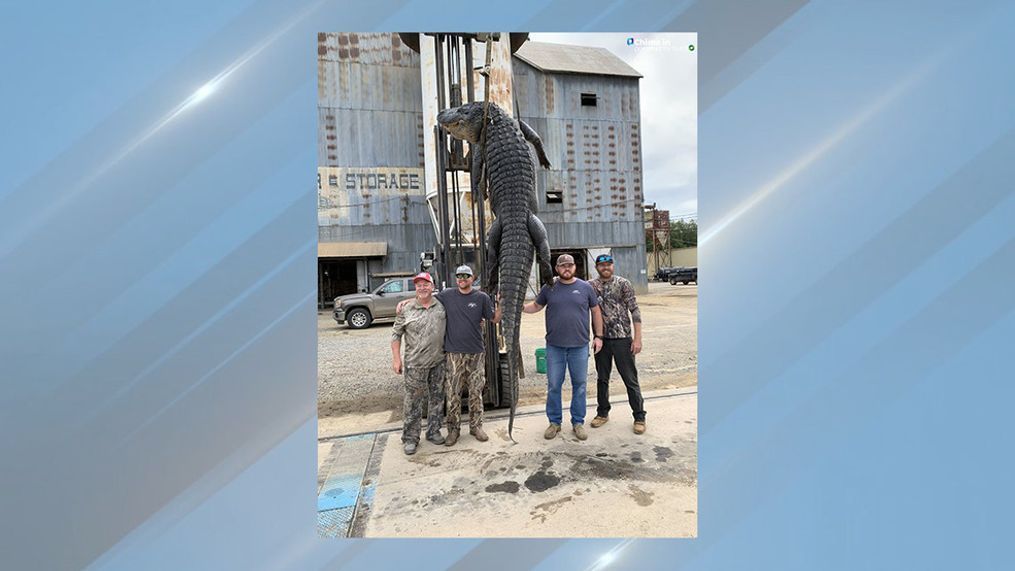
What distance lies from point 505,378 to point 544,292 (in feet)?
3.03

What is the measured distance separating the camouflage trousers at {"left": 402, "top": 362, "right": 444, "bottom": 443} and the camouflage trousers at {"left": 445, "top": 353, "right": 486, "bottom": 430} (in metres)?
0.07

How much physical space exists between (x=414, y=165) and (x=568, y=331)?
5731mm

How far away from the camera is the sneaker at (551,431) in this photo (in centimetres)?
264

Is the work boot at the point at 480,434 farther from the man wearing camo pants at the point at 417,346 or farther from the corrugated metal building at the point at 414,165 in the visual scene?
the corrugated metal building at the point at 414,165

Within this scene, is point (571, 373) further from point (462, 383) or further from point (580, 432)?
point (462, 383)

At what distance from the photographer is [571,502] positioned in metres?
2.02

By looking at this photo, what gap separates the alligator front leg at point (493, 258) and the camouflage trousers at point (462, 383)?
1.51 ft

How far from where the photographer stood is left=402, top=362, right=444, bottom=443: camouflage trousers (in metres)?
2.57

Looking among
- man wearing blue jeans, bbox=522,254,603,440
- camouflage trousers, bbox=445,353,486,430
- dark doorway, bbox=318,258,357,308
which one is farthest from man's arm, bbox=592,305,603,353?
dark doorway, bbox=318,258,357,308

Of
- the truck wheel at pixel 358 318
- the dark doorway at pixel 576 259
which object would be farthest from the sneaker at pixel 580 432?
the truck wheel at pixel 358 318

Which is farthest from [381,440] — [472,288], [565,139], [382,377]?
[565,139]

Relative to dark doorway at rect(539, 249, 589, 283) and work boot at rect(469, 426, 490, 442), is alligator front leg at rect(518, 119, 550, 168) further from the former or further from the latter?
work boot at rect(469, 426, 490, 442)

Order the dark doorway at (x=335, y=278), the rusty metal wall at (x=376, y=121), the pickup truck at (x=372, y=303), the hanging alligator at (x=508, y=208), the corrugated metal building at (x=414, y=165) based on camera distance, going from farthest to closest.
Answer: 1. the pickup truck at (x=372, y=303)
2. the dark doorway at (x=335, y=278)
3. the rusty metal wall at (x=376, y=121)
4. the corrugated metal building at (x=414, y=165)
5. the hanging alligator at (x=508, y=208)

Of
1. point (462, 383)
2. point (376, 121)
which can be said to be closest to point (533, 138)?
point (462, 383)
